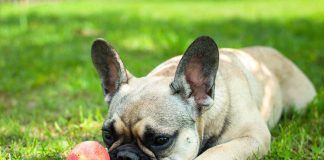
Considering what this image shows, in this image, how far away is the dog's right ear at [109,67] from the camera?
4117 mm

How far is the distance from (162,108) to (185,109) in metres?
0.19

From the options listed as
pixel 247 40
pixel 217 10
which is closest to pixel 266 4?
pixel 217 10

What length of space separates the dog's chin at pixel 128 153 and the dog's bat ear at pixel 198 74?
483 millimetres

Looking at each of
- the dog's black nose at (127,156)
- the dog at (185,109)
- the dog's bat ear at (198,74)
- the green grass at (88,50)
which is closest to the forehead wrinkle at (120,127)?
the dog at (185,109)

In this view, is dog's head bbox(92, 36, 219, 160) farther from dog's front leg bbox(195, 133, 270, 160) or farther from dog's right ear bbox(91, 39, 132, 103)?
dog's front leg bbox(195, 133, 270, 160)

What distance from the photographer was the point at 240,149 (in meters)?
3.95

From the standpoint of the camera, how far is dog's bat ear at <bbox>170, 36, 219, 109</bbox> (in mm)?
3826

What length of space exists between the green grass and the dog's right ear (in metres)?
0.51

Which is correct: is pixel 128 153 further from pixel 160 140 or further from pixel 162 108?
pixel 162 108

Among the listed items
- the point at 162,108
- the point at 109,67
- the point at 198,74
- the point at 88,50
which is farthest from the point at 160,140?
the point at 88,50

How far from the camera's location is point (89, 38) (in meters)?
8.94

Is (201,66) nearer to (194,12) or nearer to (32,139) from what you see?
(32,139)

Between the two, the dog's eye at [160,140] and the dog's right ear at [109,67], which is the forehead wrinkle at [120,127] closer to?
the dog's eye at [160,140]

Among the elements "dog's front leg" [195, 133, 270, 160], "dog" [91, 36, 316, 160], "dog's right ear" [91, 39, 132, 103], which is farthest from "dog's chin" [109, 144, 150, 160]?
"dog's right ear" [91, 39, 132, 103]
